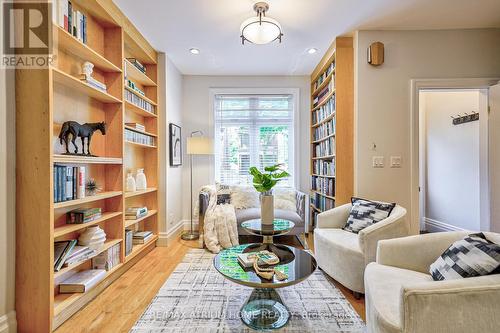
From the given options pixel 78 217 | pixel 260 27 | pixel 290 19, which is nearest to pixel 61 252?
pixel 78 217

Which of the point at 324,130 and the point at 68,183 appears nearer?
the point at 68,183

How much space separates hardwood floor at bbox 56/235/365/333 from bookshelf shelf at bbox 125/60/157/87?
2.24 meters

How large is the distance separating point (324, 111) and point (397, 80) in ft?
3.35

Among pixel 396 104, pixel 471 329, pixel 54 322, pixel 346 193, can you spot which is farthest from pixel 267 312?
pixel 396 104

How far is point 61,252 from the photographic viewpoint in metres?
1.74

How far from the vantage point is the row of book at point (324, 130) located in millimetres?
3250

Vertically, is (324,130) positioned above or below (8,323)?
above

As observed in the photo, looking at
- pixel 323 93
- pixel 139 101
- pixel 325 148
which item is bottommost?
pixel 325 148

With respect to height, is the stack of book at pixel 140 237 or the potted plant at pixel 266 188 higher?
the potted plant at pixel 266 188

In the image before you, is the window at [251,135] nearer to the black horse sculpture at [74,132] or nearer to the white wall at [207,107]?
the white wall at [207,107]

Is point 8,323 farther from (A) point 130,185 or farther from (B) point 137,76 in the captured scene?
(B) point 137,76

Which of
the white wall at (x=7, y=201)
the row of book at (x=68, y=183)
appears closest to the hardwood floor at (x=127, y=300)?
the white wall at (x=7, y=201)

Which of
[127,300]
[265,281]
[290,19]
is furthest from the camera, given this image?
[290,19]

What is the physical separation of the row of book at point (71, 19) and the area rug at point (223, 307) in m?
2.24
